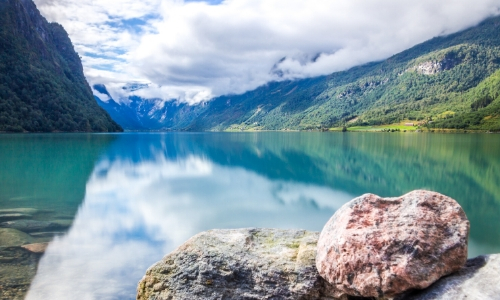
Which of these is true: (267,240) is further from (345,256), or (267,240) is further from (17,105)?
(17,105)

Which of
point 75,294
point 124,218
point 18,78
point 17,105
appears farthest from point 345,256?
point 18,78

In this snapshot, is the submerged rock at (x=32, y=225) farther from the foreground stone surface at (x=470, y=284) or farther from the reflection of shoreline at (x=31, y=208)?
the foreground stone surface at (x=470, y=284)

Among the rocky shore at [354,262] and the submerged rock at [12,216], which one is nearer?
the rocky shore at [354,262]

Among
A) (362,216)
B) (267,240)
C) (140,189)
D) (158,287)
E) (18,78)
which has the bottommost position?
(140,189)

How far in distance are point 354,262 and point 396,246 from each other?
0.85m

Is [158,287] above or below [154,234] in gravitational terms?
above

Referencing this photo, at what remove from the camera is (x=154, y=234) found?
17.2 m

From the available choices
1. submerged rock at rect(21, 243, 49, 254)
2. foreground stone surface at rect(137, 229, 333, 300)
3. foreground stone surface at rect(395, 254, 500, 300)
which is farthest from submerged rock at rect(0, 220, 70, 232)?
foreground stone surface at rect(395, 254, 500, 300)

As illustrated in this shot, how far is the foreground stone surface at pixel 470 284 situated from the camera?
551 centimetres

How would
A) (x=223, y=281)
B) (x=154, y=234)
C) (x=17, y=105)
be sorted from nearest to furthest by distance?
(x=223, y=281) < (x=154, y=234) < (x=17, y=105)

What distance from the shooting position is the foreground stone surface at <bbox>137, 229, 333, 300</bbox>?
7.46m

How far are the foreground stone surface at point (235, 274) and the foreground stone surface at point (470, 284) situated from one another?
2.10 metres

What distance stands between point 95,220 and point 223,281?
14.9 metres

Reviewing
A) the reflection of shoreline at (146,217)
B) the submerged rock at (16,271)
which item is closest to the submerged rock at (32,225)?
Result: the reflection of shoreline at (146,217)
